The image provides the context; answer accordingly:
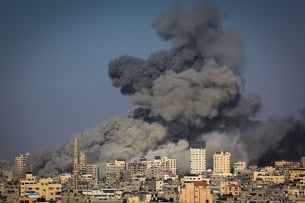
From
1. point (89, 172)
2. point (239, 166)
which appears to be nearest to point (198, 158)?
point (239, 166)

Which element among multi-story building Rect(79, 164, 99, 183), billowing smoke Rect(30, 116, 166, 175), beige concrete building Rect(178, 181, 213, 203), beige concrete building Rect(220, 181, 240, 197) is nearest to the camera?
beige concrete building Rect(178, 181, 213, 203)

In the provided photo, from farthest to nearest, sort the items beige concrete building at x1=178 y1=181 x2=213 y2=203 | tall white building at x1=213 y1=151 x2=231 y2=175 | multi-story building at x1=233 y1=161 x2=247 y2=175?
1. multi-story building at x1=233 y1=161 x2=247 y2=175
2. tall white building at x1=213 y1=151 x2=231 y2=175
3. beige concrete building at x1=178 y1=181 x2=213 y2=203

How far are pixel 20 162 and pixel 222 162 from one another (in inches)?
374

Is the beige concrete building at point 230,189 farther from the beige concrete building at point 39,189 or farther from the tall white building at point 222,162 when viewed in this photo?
the tall white building at point 222,162

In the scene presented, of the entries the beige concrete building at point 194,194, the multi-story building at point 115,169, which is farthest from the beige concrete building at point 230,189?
the multi-story building at point 115,169

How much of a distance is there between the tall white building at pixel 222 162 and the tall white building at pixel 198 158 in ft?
2.12

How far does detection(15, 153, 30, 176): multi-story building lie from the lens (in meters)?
56.5

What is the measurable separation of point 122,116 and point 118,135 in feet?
6.49

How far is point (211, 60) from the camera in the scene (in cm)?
5712

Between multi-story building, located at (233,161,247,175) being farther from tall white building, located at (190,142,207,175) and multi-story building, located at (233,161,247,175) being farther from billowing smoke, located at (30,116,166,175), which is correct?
billowing smoke, located at (30,116,166,175)

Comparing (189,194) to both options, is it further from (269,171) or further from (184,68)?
(184,68)

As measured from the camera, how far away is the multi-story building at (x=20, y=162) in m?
56.5

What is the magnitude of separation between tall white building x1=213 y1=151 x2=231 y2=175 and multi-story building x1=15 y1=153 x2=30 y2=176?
8729mm

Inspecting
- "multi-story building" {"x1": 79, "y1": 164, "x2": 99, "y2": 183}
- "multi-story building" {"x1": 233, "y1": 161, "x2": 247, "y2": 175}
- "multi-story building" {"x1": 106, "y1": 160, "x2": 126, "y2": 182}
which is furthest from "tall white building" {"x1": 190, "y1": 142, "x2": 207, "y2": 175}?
"multi-story building" {"x1": 79, "y1": 164, "x2": 99, "y2": 183}
